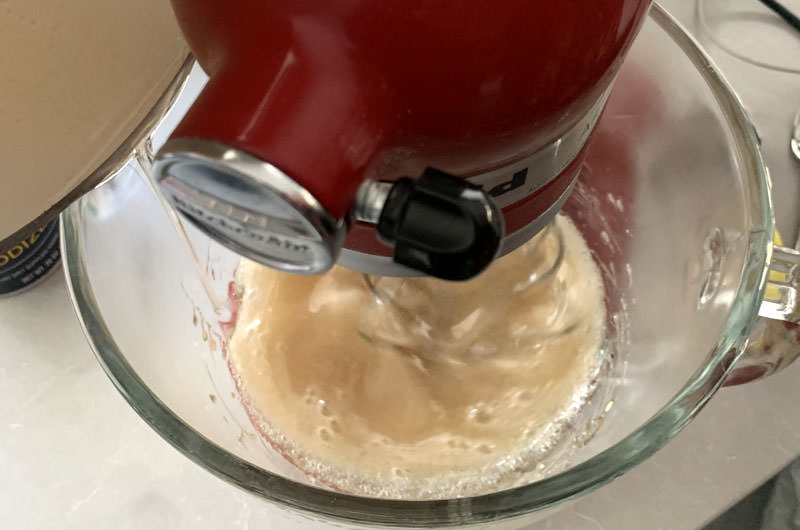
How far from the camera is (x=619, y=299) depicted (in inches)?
25.1

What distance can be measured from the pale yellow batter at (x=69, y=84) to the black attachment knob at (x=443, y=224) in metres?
0.17

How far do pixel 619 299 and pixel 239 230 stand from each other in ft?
1.53

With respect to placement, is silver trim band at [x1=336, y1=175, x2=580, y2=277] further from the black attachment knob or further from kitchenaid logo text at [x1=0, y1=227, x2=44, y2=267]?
kitchenaid logo text at [x1=0, y1=227, x2=44, y2=267]

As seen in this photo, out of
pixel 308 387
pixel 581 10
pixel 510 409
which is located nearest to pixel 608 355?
pixel 510 409

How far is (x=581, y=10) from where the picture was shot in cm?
27

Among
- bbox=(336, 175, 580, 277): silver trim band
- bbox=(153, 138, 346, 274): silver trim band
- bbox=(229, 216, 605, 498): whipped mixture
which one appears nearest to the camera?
bbox=(153, 138, 346, 274): silver trim band

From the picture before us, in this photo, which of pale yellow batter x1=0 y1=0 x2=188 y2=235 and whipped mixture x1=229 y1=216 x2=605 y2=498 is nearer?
pale yellow batter x1=0 y1=0 x2=188 y2=235

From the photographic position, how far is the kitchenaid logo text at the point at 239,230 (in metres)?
0.25

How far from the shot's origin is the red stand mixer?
236 mm

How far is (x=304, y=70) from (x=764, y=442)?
505 millimetres

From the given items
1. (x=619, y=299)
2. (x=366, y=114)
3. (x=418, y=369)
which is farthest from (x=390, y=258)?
(x=619, y=299)

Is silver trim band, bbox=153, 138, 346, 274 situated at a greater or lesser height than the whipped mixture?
greater

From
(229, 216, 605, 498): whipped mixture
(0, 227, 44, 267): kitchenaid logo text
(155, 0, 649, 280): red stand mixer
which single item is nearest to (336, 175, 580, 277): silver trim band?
(155, 0, 649, 280): red stand mixer

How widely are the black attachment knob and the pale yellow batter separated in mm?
166
